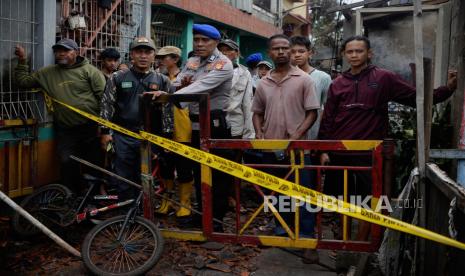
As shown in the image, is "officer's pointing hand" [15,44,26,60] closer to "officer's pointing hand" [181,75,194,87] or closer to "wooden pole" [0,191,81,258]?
"officer's pointing hand" [181,75,194,87]

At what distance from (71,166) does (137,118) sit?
3.68ft

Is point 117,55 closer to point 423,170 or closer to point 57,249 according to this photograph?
point 57,249

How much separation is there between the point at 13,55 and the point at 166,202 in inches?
87.7

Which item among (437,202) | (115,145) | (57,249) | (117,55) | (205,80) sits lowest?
(57,249)

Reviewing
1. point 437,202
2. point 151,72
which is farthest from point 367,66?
point 151,72

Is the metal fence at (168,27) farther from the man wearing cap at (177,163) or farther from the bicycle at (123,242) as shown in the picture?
the bicycle at (123,242)

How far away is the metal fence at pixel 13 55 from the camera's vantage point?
490 cm

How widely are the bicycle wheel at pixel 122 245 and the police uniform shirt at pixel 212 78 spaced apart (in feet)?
3.88

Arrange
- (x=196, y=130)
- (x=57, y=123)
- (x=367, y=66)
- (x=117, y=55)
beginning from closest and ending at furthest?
1. (x=367, y=66)
2. (x=196, y=130)
3. (x=57, y=123)
4. (x=117, y=55)

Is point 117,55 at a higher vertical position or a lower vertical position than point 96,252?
higher

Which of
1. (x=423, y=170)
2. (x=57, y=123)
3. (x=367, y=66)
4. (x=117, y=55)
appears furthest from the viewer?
(x=117, y=55)

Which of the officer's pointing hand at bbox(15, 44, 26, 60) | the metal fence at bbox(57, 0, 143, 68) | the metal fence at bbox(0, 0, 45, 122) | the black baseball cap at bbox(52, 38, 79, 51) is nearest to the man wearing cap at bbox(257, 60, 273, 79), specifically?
the metal fence at bbox(57, 0, 143, 68)

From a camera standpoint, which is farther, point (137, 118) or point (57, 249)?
point (137, 118)

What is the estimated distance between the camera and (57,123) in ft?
16.9
